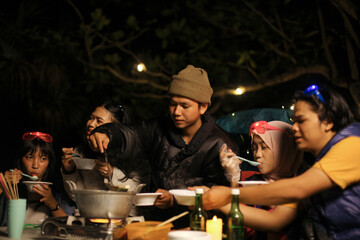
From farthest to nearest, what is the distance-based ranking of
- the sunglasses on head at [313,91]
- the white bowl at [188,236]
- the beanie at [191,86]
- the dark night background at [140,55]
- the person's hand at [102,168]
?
the dark night background at [140,55] → the person's hand at [102,168] → the beanie at [191,86] → the sunglasses on head at [313,91] → the white bowl at [188,236]

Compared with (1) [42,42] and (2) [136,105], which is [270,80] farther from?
(1) [42,42]

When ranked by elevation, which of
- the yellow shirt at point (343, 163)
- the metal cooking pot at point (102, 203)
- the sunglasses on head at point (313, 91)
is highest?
the sunglasses on head at point (313, 91)

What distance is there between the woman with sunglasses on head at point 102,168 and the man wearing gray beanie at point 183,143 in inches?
5.5

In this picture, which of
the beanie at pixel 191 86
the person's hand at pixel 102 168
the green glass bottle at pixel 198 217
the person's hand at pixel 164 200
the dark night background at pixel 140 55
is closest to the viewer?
the green glass bottle at pixel 198 217

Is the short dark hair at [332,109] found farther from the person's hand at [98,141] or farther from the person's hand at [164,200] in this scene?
the person's hand at [98,141]

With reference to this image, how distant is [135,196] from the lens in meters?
2.72

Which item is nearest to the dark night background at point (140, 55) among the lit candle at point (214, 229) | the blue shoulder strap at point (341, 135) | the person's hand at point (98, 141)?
the person's hand at point (98, 141)

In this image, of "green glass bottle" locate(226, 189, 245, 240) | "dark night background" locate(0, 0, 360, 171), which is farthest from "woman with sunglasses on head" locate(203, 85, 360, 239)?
"dark night background" locate(0, 0, 360, 171)

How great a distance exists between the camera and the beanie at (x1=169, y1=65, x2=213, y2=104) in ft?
11.5

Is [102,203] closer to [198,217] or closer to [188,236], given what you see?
[198,217]

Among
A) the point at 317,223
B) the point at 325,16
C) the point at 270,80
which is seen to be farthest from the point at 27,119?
the point at 317,223

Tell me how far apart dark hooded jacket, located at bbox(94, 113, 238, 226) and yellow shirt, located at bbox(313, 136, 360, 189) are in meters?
1.17

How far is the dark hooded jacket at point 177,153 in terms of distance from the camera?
354 cm

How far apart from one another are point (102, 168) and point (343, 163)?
2.04 m
